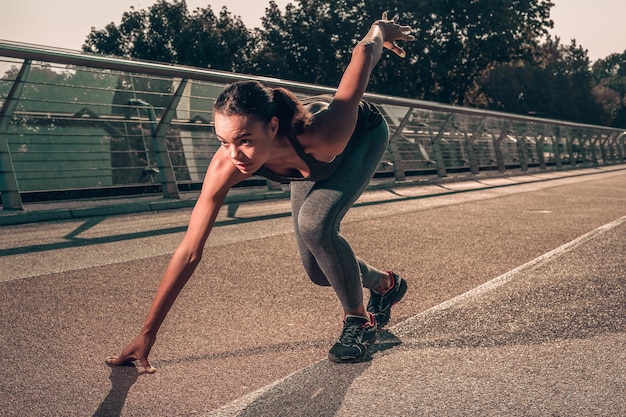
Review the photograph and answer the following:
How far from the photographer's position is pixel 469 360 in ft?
11.8

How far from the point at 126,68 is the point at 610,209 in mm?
6727

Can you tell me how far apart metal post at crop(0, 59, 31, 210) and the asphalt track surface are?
0.46 meters

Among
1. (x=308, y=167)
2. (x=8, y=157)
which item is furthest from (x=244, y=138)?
(x=8, y=157)

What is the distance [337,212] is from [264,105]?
64 centimetres

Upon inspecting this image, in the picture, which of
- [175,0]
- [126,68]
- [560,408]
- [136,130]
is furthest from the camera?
[175,0]

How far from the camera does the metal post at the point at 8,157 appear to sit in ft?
26.7

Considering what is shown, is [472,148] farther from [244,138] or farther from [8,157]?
[244,138]

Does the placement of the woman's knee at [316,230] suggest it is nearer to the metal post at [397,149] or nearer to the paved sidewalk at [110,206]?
the paved sidewalk at [110,206]

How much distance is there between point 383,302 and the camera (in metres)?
4.35

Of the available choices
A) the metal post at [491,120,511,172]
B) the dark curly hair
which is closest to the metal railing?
the dark curly hair

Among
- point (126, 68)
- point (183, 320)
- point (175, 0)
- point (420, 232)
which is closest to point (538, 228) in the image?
point (420, 232)

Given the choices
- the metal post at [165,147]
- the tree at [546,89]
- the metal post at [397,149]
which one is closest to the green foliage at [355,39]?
the tree at [546,89]

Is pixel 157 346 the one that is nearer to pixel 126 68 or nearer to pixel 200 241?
pixel 200 241

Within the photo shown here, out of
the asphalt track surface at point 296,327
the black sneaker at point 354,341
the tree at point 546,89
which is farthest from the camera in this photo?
the tree at point 546,89
